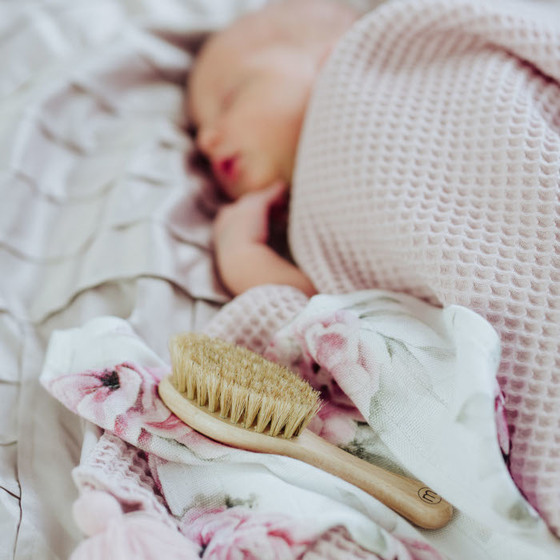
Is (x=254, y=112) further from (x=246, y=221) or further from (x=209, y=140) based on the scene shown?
(x=246, y=221)

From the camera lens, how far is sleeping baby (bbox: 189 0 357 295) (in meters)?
0.83

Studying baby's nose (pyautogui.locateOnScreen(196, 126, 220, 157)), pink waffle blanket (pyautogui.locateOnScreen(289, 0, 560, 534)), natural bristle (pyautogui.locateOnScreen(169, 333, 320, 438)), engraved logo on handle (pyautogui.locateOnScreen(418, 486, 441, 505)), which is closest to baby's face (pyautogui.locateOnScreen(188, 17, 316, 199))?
baby's nose (pyautogui.locateOnScreen(196, 126, 220, 157))

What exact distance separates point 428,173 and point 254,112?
0.36 meters

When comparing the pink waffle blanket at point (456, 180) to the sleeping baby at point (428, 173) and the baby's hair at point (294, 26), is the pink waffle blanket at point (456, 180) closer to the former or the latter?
the sleeping baby at point (428, 173)

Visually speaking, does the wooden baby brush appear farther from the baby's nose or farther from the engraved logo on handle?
the baby's nose

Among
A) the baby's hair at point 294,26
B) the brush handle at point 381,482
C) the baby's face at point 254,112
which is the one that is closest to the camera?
the brush handle at point 381,482

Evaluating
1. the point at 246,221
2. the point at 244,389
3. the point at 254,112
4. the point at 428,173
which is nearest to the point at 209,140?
the point at 254,112

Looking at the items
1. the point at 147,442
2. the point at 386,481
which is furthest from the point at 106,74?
the point at 386,481

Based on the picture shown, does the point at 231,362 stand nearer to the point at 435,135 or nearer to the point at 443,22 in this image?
the point at 435,135

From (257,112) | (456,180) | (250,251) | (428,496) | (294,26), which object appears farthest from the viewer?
(294,26)

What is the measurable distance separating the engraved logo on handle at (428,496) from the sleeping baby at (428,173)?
7 cm

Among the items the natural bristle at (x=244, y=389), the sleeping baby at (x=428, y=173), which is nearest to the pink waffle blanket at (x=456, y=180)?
the sleeping baby at (x=428, y=173)

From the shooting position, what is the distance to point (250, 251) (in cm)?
81

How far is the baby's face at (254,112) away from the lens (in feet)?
3.09
